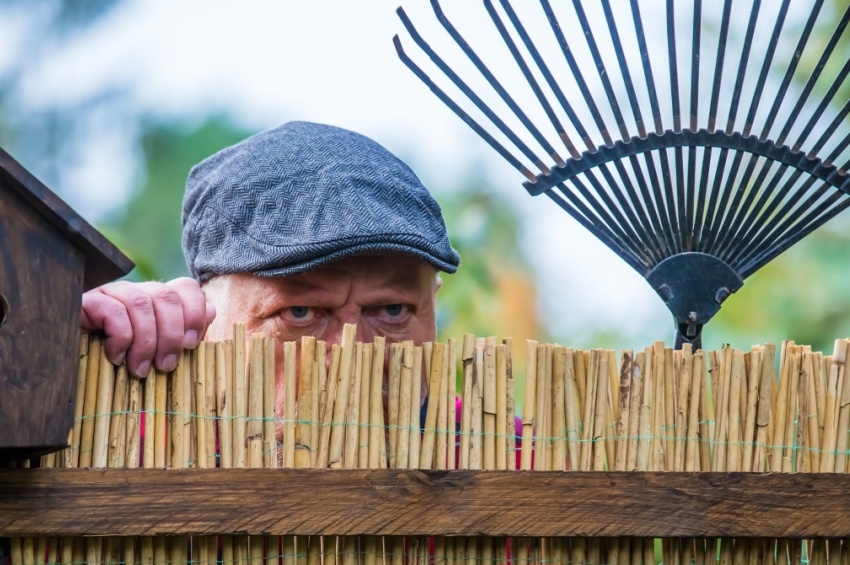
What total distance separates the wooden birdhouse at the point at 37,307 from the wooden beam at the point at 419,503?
11 cm

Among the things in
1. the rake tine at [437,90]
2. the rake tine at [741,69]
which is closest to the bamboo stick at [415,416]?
the rake tine at [437,90]

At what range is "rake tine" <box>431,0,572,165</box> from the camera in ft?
6.21

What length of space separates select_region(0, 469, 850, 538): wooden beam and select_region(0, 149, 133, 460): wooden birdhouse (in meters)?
0.11

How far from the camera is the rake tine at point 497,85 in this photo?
189cm

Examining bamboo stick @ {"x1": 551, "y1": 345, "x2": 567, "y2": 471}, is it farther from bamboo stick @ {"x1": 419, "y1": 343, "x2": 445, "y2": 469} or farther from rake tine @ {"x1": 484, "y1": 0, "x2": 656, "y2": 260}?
rake tine @ {"x1": 484, "y1": 0, "x2": 656, "y2": 260}

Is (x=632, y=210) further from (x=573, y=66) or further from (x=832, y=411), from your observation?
(x=832, y=411)

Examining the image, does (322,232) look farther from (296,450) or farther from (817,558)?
(817,558)

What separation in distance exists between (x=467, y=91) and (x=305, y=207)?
0.49 meters

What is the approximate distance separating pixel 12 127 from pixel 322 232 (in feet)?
21.0

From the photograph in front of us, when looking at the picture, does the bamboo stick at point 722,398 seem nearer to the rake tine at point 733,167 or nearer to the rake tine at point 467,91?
the rake tine at point 733,167

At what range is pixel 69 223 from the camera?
143 cm

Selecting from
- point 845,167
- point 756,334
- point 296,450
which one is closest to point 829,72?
point 756,334

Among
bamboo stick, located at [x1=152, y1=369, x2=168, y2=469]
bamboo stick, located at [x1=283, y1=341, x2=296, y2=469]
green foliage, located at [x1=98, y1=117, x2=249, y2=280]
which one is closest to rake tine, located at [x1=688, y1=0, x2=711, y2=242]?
bamboo stick, located at [x1=283, y1=341, x2=296, y2=469]

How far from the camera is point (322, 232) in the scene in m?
2.13
